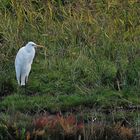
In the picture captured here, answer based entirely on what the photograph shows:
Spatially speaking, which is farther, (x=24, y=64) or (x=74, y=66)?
(x=74, y=66)

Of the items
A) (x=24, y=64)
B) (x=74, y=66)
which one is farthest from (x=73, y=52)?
(x=24, y=64)

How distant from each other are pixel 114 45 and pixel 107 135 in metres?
2.85

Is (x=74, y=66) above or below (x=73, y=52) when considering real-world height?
below

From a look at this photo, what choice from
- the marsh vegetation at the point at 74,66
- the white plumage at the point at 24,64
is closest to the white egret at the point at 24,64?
the white plumage at the point at 24,64

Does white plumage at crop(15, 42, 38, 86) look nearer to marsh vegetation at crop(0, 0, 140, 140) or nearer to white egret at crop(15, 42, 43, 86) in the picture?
white egret at crop(15, 42, 43, 86)

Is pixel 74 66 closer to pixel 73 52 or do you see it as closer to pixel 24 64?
pixel 73 52


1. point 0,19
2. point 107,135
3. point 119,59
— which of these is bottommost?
point 107,135

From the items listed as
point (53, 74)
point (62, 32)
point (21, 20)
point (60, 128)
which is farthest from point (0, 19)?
point (60, 128)

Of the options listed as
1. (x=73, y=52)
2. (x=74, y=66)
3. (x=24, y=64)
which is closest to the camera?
(x=24, y=64)

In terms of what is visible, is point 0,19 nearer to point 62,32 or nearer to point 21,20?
point 21,20

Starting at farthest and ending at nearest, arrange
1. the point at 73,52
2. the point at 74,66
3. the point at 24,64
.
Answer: the point at 73,52, the point at 74,66, the point at 24,64

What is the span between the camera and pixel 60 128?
19.2 feet

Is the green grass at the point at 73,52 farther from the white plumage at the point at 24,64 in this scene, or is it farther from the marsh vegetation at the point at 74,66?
the white plumage at the point at 24,64

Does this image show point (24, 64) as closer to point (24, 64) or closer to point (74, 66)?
point (24, 64)
